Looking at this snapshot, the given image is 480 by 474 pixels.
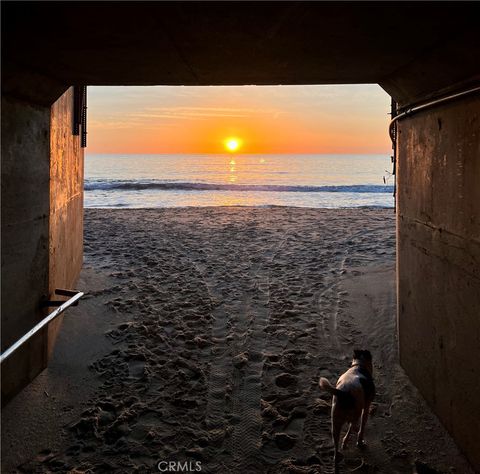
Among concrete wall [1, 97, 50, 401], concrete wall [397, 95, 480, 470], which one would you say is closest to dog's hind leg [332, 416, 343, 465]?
concrete wall [397, 95, 480, 470]

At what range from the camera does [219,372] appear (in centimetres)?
483

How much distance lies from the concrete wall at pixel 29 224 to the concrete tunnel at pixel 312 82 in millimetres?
20

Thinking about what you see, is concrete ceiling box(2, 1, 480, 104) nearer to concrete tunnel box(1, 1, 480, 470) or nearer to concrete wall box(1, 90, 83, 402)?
concrete tunnel box(1, 1, 480, 470)

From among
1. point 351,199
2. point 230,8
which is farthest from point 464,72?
point 351,199

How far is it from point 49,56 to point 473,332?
404 cm

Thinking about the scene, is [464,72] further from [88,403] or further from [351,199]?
[351,199]

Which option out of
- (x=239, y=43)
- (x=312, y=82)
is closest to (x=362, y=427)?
(x=239, y=43)

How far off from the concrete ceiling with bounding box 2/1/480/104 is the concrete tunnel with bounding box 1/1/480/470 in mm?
14

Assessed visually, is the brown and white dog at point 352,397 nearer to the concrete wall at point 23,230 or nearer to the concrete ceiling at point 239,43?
the concrete ceiling at point 239,43

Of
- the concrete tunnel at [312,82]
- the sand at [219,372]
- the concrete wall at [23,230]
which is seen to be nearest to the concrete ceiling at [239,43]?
the concrete tunnel at [312,82]

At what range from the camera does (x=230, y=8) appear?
8.14 feet

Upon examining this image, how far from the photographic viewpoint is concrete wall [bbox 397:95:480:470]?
10.4ft

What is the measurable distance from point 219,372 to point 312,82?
3.46 m

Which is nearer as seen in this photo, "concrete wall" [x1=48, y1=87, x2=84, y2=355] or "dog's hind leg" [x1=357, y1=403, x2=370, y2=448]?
"dog's hind leg" [x1=357, y1=403, x2=370, y2=448]
